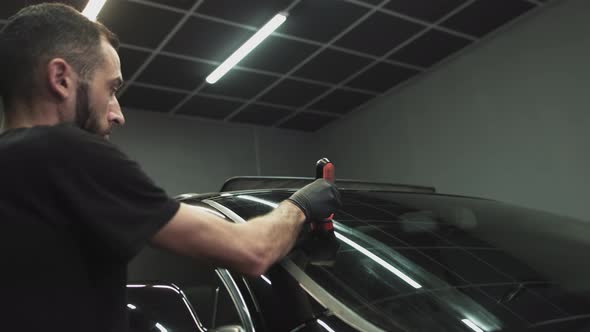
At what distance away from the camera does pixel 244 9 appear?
4.43m

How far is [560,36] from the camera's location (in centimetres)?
470

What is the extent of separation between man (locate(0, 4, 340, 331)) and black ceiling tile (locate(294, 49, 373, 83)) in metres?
4.62

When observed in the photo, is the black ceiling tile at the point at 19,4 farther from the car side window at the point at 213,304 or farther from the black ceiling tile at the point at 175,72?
the car side window at the point at 213,304

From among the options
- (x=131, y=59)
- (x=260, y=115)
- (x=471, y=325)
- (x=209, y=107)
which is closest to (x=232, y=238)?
(x=471, y=325)

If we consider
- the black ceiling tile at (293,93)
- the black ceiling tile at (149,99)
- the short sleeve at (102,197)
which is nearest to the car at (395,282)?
the short sleeve at (102,197)

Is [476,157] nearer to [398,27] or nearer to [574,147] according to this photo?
[574,147]

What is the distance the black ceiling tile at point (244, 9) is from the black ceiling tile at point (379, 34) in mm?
930

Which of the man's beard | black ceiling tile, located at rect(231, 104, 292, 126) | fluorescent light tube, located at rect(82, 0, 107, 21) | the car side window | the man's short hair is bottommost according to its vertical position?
the car side window

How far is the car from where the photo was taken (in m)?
0.93

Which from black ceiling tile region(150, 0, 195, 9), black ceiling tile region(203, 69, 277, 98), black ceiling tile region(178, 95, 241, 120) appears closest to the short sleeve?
black ceiling tile region(150, 0, 195, 9)

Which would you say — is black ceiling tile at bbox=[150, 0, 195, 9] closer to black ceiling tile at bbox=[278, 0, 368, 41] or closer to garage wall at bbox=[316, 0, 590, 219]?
black ceiling tile at bbox=[278, 0, 368, 41]

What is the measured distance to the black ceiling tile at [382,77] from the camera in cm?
596

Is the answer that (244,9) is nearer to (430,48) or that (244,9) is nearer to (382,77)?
(430,48)

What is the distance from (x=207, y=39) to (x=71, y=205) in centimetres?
441
